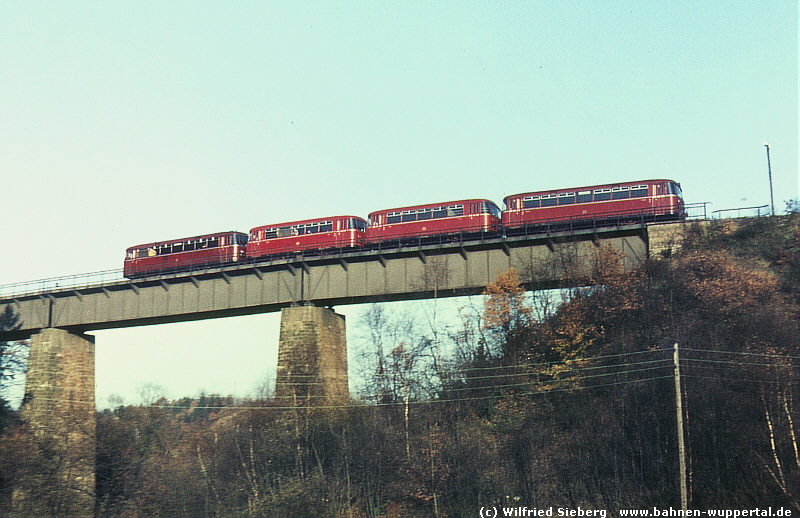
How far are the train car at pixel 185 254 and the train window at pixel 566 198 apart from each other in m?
25.2

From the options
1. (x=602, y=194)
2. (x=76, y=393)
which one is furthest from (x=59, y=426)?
(x=602, y=194)

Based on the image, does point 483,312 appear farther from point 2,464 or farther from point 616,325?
point 2,464

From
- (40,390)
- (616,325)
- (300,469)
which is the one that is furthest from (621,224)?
(40,390)

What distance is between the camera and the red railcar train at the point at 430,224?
49.8 m

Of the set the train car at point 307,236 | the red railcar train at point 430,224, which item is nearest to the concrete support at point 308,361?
the train car at point 307,236

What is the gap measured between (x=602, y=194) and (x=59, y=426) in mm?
40932

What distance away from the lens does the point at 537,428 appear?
4231 centimetres

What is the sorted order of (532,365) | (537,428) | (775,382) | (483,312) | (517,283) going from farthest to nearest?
(483,312)
(517,283)
(532,365)
(537,428)
(775,382)

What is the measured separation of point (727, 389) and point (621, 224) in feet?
53.8

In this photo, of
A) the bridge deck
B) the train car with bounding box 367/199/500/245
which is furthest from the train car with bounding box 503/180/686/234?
the bridge deck

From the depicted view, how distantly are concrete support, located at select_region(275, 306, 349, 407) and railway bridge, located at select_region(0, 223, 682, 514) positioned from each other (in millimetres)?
72

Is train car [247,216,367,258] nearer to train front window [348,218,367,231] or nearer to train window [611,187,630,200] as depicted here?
train front window [348,218,367,231]

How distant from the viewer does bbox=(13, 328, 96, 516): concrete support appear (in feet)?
139

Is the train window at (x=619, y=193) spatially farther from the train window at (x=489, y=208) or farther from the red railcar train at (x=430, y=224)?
the train window at (x=489, y=208)
